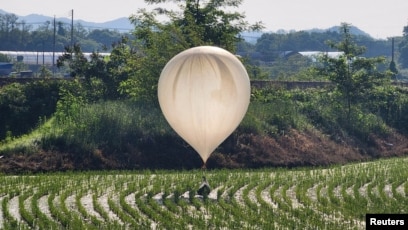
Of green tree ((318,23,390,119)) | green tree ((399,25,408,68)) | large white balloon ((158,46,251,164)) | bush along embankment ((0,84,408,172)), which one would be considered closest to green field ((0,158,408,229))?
bush along embankment ((0,84,408,172))

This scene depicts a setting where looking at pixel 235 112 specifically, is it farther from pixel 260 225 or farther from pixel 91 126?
pixel 91 126

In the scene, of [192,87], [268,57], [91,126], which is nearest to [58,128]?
[91,126]

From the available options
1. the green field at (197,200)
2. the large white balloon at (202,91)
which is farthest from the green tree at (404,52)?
the large white balloon at (202,91)

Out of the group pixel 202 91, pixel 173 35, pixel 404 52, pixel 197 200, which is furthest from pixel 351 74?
pixel 404 52

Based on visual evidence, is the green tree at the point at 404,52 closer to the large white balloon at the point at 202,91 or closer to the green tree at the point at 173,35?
the green tree at the point at 173,35

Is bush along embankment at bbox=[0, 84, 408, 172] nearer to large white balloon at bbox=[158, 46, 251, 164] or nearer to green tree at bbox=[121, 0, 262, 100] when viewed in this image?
green tree at bbox=[121, 0, 262, 100]

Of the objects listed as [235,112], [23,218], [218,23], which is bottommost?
[23,218]
